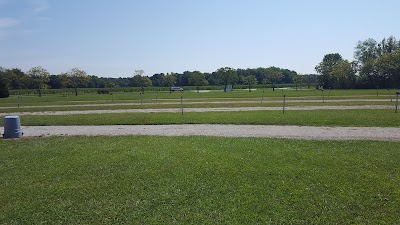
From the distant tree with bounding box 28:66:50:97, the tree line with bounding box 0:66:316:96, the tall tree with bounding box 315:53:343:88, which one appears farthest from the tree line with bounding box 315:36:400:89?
the distant tree with bounding box 28:66:50:97

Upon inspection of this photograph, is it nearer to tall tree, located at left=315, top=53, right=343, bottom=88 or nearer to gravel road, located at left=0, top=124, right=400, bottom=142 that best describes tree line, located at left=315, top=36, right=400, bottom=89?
tall tree, located at left=315, top=53, right=343, bottom=88

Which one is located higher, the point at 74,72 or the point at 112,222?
the point at 74,72

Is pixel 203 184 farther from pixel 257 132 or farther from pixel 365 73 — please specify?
pixel 365 73

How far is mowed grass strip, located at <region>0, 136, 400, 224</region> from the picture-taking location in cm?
553

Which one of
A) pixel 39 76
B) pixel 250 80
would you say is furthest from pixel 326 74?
pixel 39 76

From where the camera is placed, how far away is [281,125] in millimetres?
17547

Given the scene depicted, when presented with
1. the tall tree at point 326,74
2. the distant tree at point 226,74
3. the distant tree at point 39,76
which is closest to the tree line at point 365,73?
the tall tree at point 326,74

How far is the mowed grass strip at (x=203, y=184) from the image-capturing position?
5531 millimetres

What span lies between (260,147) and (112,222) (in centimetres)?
672

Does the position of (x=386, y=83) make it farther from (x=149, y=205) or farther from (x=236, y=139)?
(x=149, y=205)

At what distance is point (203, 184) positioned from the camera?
7.12m

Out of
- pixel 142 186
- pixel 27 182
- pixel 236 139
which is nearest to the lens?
pixel 142 186

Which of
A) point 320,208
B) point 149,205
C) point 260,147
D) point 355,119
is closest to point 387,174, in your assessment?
point 320,208

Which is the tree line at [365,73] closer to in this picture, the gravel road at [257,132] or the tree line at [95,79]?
the tree line at [95,79]
